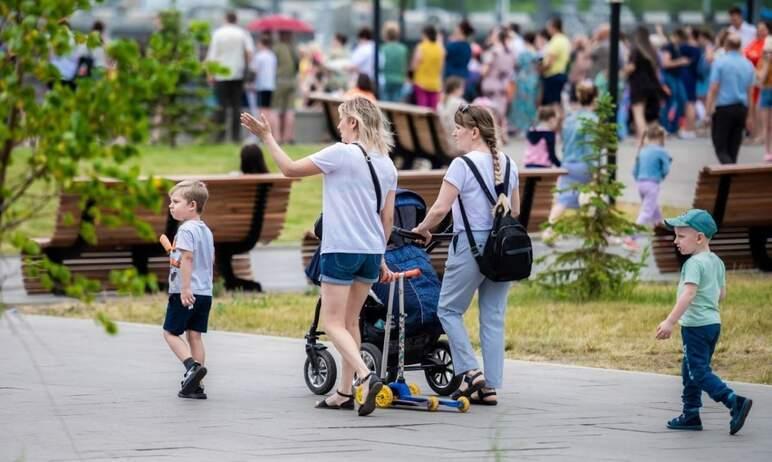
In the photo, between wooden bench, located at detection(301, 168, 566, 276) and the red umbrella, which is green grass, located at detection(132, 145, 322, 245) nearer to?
wooden bench, located at detection(301, 168, 566, 276)

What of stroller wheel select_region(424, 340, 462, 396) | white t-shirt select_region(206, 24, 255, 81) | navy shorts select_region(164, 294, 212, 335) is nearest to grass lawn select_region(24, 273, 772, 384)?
stroller wheel select_region(424, 340, 462, 396)

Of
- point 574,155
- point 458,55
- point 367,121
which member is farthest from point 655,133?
point 458,55

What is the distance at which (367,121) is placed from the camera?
27.5 feet

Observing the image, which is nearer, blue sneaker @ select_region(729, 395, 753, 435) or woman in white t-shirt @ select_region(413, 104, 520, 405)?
blue sneaker @ select_region(729, 395, 753, 435)

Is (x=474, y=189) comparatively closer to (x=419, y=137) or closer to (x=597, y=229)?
(x=597, y=229)

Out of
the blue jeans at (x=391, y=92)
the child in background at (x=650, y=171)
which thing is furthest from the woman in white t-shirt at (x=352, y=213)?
the blue jeans at (x=391, y=92)

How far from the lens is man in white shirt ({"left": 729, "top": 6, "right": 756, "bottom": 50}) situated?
87.8 feet

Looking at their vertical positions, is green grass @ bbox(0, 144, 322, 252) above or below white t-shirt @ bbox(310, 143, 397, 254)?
below

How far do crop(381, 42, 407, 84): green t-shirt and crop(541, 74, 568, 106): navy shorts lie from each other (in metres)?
3.20

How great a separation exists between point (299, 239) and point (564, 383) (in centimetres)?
852

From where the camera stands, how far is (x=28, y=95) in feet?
16.4

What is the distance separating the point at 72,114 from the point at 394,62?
24493 mm

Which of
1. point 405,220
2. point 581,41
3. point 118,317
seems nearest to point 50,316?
point 118,317

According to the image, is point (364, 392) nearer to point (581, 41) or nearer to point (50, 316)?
point (50, 316)
